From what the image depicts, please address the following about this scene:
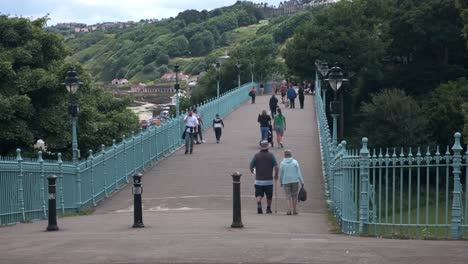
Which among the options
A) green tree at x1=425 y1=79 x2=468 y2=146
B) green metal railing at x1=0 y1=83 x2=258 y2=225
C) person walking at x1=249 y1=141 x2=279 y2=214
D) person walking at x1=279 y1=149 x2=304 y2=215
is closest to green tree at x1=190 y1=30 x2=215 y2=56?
green tree at x1=425 y1=79 x2=468 y2=146

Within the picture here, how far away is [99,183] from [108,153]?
1110mm

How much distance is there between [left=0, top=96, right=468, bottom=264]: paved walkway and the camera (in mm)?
10456

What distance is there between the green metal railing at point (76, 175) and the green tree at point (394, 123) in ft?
60.3

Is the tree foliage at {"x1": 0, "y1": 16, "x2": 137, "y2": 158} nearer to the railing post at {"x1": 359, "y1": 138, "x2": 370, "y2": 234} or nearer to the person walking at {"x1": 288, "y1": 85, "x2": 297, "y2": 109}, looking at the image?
the person walking at {"x1": 288, "y1": 85, "x2": 297, "y2": 109}

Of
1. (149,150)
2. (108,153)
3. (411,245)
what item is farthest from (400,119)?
(411,245)

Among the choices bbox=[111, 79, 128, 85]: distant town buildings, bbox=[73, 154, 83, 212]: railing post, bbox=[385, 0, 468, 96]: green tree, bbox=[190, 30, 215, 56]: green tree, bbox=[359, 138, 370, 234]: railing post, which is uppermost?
bbox=[190, 30, 215, 56]: green tree

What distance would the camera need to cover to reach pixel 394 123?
157 feet

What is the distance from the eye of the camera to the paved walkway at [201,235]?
34.3 feet

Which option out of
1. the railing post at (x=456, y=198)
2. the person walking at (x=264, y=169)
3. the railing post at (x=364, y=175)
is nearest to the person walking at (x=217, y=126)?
the person walking at (x=264, y=169)

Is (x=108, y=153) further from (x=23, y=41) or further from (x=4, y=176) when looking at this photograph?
(x=23, y=41)

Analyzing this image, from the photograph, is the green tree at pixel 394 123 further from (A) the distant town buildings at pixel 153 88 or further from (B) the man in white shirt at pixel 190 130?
(A) the distant town buildings at pixel 153 88

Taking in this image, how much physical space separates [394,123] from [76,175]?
29945 mm

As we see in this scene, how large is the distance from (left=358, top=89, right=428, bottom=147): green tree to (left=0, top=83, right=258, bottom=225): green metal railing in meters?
18.4

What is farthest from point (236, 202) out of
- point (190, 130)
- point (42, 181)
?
point (190, 130)
